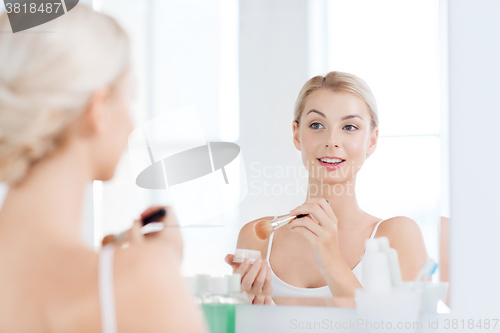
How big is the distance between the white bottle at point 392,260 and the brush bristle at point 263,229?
0.68 ft

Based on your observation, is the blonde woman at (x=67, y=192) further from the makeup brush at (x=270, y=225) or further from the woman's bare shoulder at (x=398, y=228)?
the woman's bare shoulder at (x=398, y=228)

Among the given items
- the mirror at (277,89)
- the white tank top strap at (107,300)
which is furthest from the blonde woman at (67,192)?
the mirror at (277,89)

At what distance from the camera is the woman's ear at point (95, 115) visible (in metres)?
0.62

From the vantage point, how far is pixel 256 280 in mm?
896

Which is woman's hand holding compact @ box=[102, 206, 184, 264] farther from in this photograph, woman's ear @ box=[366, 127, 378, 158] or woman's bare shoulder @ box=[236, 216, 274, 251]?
woman's ear @ box=[366, 127, 378, 158]

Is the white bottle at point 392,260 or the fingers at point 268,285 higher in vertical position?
the white bottle at point 392,260

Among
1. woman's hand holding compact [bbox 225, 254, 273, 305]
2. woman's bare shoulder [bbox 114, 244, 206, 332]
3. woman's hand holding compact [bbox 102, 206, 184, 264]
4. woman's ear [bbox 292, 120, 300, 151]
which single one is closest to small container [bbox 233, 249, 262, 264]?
woman's hand holding compact [bbox 225, 254, 273, 305]

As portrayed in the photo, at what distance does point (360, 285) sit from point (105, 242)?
18.6 inches

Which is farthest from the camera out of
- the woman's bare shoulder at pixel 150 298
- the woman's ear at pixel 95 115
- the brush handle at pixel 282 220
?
the brush handle at pixel 282 220

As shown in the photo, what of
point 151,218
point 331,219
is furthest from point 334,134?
point 151,218

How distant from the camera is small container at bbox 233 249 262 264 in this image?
896 millimetres

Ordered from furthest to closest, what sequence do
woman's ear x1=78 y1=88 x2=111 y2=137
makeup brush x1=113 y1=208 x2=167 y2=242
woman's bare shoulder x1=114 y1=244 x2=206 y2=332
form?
makeup brush x1=113 y1=208 x2=167 y2=242 → woman's ear x1=78 y1=88 x2=111 y2=137 → woman's bare shoulder x1=114 y1=244 x2=206 y2=332

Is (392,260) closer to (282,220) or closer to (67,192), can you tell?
(282,220)

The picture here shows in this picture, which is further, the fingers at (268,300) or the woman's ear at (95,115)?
the fingers at (268,300)
